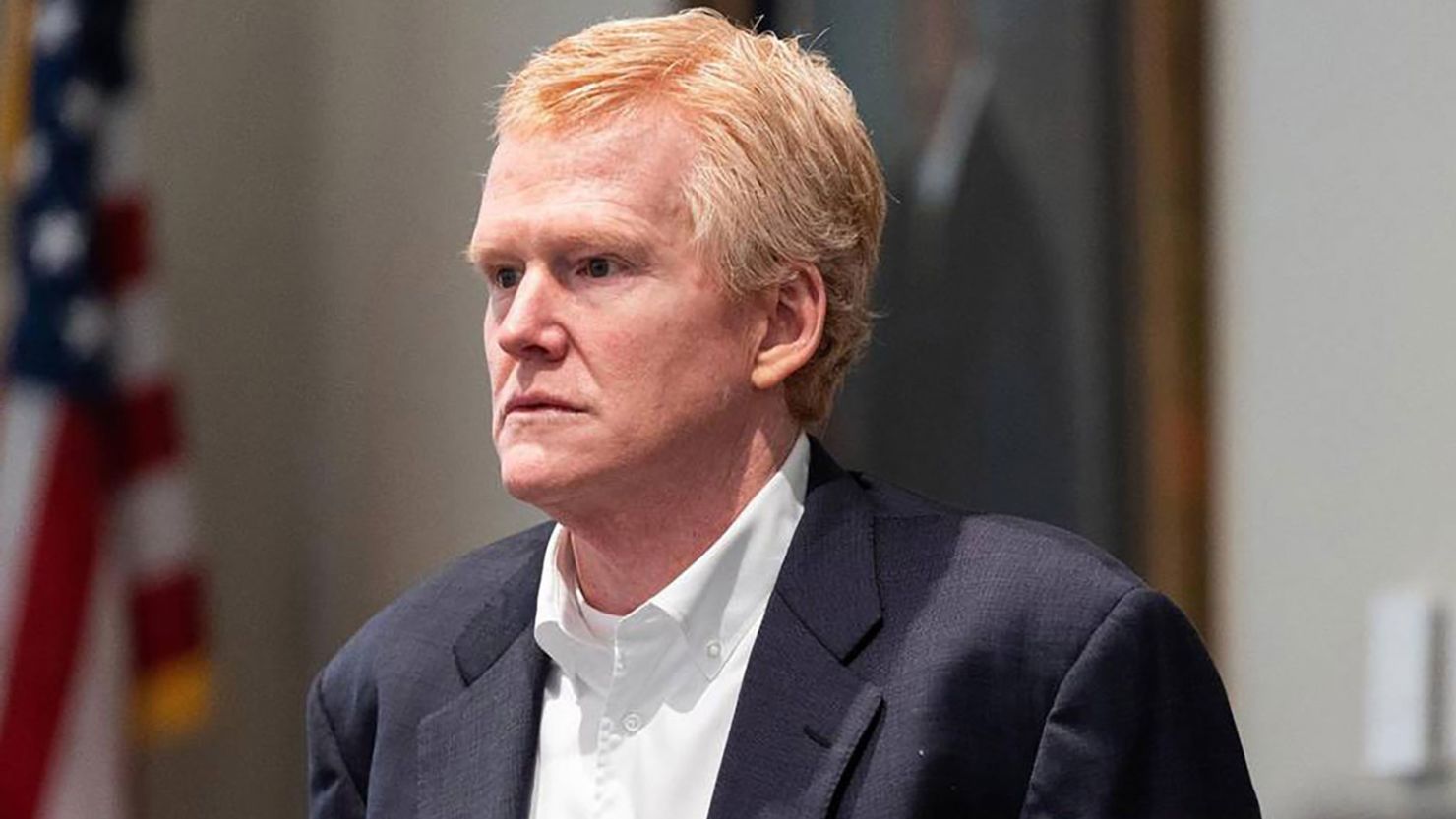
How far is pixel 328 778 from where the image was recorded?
188 cm

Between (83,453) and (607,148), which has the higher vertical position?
(607,148)

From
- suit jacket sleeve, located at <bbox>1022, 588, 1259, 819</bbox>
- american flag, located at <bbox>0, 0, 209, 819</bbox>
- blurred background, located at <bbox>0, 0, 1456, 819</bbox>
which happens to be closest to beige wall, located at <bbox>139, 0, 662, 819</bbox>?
blurred background, located at <bbox>0, 0, 1456, 819</bbox>

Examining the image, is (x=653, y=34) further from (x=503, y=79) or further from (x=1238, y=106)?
(x=503, y=79)

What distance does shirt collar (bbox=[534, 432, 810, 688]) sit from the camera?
66.2 inches

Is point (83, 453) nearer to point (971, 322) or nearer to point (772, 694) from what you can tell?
point (971, 322)

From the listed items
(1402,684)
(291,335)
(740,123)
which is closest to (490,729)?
(740,123)

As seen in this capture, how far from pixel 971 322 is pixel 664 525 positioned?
1437 millimetres

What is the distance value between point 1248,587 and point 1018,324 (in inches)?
18.2

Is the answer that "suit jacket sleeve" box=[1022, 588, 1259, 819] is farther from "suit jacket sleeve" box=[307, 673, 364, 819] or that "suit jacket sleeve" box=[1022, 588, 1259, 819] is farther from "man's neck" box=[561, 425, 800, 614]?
"suit jacket sleeve" box=[307, 673, 364, 819]

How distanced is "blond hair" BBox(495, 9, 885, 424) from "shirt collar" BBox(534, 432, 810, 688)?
0.54 ft

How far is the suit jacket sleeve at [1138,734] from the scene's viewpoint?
5.06 feet

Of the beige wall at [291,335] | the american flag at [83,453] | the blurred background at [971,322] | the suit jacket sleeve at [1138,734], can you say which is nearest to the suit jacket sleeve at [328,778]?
the suit jacket sleeve at [1138,734]

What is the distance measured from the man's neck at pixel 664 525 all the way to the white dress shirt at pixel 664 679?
0.4 inches

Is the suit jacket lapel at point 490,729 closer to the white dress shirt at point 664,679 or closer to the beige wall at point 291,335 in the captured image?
the white dress shirt at point 664,679
